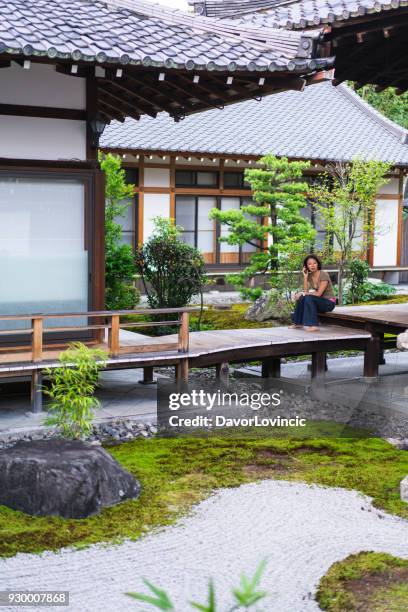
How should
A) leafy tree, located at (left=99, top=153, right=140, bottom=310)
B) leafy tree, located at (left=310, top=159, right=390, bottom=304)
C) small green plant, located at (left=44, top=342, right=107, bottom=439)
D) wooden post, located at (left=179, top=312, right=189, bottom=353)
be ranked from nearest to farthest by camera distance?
1. small green plant, located at (left=44, top=342, right=107, bottom=439)
2. wooden post, located at (left=179, top=312, right=189, bottom=353)
3. leafy tree, located at (left=99, top=153, right=140, bottom=310)
4. leafy tree, located at (left=310, top=159, right=390, bottom=304)

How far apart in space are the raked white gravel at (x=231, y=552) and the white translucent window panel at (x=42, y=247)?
11.4 feet

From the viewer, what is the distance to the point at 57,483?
19.3 feet

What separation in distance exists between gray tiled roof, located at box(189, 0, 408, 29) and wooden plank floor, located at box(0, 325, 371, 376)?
11.3 feet

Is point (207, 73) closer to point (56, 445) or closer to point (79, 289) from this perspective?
point (79, 289)

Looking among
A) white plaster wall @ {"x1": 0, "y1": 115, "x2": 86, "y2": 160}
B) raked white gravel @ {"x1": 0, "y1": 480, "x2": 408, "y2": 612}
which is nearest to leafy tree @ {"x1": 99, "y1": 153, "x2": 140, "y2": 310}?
white plaster wall @ {"x1": 0, "y1": 115, "x2": 86, "y2": 160}

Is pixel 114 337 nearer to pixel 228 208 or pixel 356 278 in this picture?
pixel 356 278

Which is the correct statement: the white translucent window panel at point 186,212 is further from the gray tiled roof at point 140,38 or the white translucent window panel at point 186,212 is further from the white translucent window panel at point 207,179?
the gray tiled roof at point 140,38

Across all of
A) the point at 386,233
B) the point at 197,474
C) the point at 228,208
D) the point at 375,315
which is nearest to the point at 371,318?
the point at 375,315

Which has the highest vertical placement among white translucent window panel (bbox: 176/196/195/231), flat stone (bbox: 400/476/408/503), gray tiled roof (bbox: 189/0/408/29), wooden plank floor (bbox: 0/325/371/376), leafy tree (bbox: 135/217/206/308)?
gray tiled roof (bbox: 189/0/408/29)

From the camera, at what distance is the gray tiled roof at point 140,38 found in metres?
8.09

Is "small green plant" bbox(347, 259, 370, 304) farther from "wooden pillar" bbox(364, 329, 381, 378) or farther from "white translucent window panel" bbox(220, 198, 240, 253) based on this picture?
"wooden pillar" bbox(364, 329, 381, 378)

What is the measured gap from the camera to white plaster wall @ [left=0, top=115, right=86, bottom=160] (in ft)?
29.1

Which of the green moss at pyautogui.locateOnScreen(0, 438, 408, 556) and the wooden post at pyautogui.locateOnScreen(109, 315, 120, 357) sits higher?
the wooden post at pyautogui.locateOnScreen(109, 315, 120, 357)

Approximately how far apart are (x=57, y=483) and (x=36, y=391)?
2491mm
